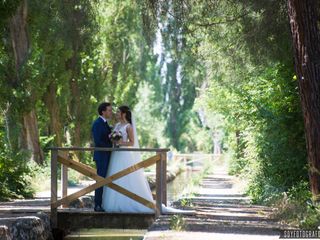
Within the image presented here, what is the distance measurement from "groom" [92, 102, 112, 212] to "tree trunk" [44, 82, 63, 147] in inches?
578

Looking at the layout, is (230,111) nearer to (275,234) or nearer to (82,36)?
(82,36)

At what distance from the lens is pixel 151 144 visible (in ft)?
245

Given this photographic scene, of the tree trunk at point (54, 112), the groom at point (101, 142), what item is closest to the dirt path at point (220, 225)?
the groom at point (101, 142)

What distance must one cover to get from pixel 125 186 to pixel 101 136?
1049 millimetres

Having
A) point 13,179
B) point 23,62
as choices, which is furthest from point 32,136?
point 13,179

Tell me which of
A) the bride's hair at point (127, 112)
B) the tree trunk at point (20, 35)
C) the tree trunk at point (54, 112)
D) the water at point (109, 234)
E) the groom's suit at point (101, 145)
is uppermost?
the tree trunk at point (20, 35)

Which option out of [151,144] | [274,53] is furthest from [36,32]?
[151,144]

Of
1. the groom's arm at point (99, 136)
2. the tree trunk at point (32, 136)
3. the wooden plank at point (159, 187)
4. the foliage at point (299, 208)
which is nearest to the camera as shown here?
the foliage at point (299, 208)

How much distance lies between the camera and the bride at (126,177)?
535 inches

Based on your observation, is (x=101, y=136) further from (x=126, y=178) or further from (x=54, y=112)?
(x=54, y=112)

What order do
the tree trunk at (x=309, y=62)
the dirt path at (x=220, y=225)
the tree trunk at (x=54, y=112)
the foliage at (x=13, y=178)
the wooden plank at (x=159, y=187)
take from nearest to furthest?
the dirt path at (x=220, y=225), the tree trunk at (x=309, y=62), the wooden plank at (x=159, y=187), the foliage at (x=13, y=178), the tree trunk at (x=54, y=112)

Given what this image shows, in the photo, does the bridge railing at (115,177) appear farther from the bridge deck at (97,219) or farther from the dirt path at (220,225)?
the dirt path at (220,225)

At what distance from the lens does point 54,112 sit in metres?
29.3

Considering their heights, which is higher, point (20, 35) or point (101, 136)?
point (20, 35)
